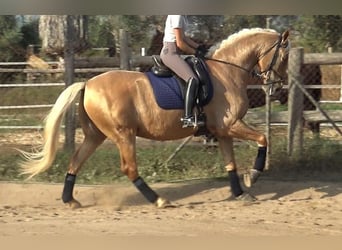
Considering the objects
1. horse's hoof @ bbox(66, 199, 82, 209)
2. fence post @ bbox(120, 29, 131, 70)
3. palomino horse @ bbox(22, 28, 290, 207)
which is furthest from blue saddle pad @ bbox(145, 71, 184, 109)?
fence post @ bbox(120, 29, 131, 70)

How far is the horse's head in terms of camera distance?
25.9 ft

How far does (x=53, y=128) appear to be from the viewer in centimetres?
759

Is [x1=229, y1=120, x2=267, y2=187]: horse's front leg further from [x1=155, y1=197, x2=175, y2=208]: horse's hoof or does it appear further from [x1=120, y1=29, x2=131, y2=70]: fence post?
[x1=120, y1=29, x2=131, y2=70]: fence post

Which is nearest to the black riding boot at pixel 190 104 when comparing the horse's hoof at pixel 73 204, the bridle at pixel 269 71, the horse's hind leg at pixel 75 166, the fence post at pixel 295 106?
the bridle at pixel 269 71

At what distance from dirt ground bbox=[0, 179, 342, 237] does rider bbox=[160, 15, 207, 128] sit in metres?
1.13

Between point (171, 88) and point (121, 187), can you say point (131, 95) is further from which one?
point (121, 187)

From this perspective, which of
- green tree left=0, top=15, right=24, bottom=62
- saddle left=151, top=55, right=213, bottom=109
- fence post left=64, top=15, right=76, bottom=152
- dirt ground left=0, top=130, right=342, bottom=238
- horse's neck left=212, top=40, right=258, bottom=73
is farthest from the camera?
green tree left=0, top=15, right=24, bottom=62

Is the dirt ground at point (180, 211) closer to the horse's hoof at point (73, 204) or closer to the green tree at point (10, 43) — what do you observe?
the horse's hoof at point (73, 204)

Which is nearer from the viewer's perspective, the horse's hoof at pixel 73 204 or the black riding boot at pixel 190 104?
the black riding boot at pixel 190 104

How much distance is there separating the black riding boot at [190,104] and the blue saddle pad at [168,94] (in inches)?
4.6

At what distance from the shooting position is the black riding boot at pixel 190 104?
7344 mm

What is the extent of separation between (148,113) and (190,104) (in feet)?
1.75

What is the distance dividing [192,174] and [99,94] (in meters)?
2.34

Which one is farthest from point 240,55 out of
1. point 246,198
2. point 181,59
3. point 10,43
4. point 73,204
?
point 10,43
